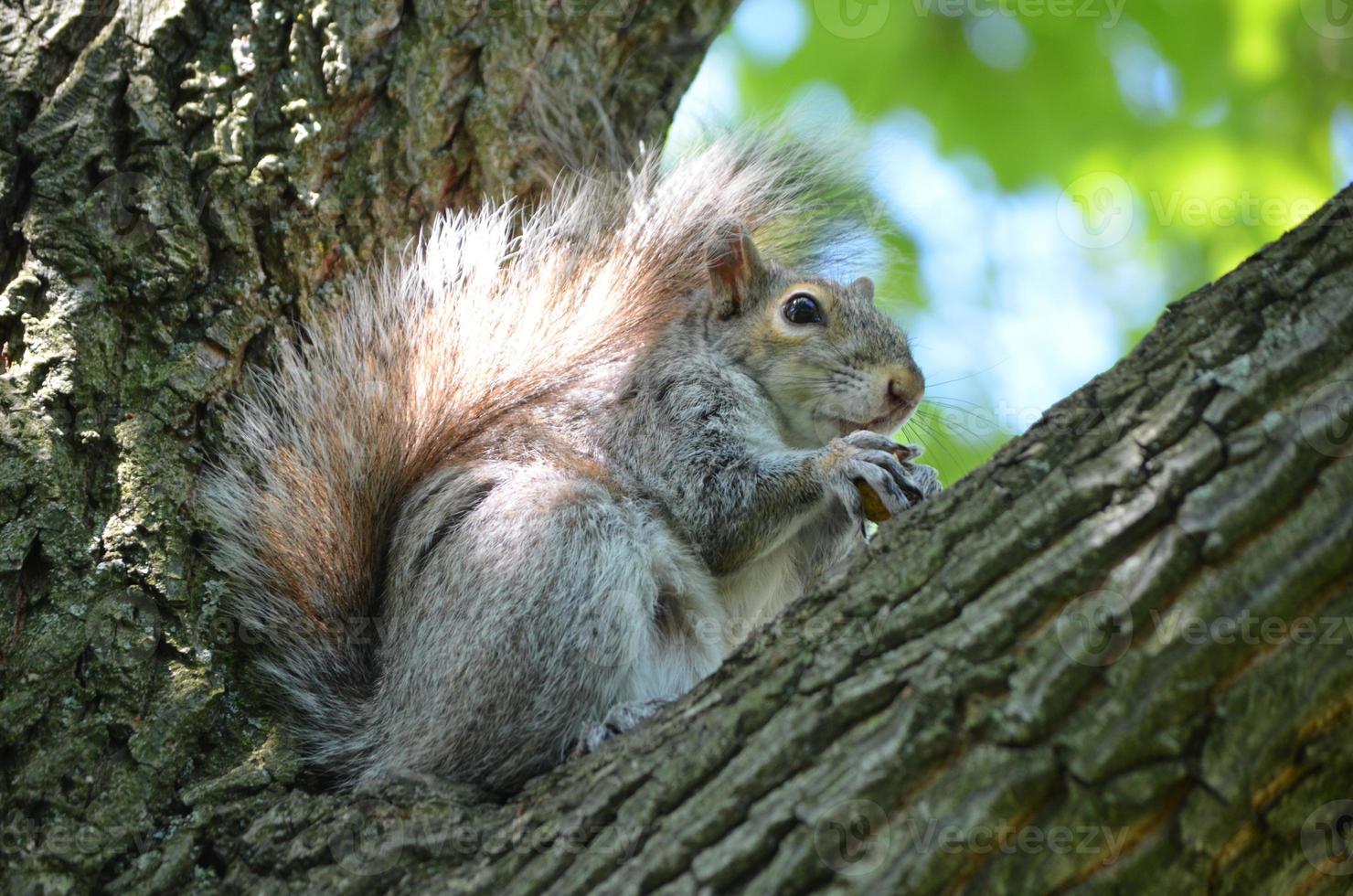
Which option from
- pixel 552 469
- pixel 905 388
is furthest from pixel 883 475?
pixel 552 469

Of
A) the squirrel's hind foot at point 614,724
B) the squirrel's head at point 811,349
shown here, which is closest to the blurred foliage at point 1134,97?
the squirrel's head at point 811,349

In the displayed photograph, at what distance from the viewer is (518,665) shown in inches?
88.3

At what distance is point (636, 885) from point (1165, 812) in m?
0.63

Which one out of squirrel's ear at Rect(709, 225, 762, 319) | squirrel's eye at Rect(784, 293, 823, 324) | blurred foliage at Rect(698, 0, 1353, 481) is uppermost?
blurred foliage at Rect(698, 0, 1353, 481)

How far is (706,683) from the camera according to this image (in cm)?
175

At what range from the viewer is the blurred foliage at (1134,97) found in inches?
160

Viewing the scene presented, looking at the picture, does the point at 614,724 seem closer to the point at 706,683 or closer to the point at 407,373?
the point at 706,683

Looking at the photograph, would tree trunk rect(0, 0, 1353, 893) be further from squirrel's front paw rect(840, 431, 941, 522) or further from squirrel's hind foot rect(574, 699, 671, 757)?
squirrel's front paw rect(840, 431, 941, 522)

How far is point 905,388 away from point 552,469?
986 mm

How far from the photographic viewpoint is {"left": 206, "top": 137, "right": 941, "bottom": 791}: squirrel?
228cm

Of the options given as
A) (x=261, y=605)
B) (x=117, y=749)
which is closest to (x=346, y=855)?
(x=117, y=749)

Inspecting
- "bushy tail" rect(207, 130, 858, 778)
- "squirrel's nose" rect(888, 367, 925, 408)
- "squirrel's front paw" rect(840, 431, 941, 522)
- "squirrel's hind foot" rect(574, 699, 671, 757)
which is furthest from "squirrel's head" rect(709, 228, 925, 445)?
"squirrel's hind foot" rect(574, 699, 671, 757)

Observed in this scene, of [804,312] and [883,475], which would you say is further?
[804,312]

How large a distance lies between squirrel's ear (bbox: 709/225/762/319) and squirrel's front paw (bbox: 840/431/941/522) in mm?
619
